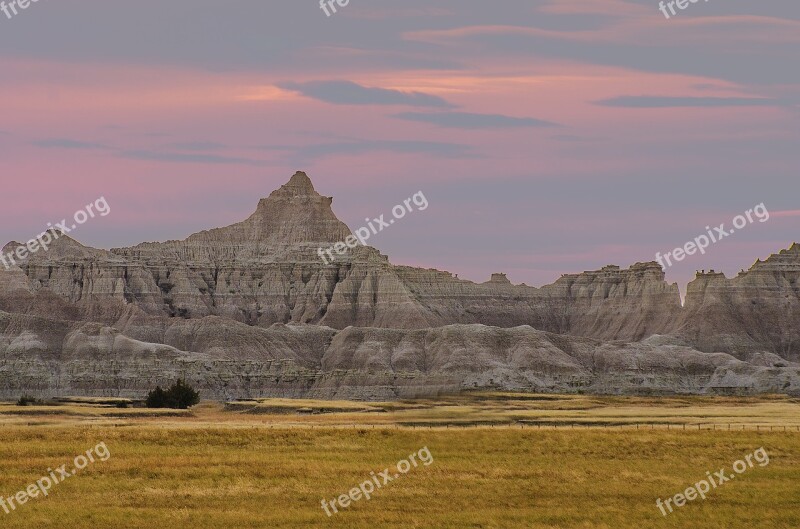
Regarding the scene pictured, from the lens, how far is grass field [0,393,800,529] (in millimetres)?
49719

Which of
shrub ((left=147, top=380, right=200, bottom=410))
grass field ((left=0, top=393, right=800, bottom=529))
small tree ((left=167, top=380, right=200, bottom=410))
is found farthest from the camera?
small tree ((left=167, top=380, right=200, bottom=410))

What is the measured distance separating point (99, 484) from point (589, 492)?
61.7 feet

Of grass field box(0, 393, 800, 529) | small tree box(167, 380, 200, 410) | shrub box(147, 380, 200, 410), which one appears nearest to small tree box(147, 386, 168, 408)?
shrub box(147, 380, 200, 410)

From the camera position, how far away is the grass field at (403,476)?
49.7 m

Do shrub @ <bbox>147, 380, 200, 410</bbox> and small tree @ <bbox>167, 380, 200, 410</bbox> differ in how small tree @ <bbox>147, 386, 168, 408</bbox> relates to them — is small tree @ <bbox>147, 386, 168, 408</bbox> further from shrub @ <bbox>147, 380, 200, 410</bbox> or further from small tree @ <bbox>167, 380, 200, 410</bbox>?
small tree @ <bbox>167, 380, 200, 410</bbox>

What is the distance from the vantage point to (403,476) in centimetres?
5906

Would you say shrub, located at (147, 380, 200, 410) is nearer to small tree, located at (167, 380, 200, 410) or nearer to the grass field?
small tree, located at (167, 380, 200, 410)

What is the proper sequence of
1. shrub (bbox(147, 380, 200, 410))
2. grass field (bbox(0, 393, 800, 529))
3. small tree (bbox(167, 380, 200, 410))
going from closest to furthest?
grass field (bbox(0, 393, 800, 529)) → shrub (bbox(147, 380, 200, 410)) → small tree (bbox(167, 380, 200, 410))

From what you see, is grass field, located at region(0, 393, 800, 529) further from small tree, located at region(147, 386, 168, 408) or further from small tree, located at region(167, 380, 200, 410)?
small tree, located at region(167, 380, 200, 410)

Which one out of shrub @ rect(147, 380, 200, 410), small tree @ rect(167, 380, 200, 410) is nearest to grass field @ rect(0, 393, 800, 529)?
shrub @ rect(147, 380, 200, 410)

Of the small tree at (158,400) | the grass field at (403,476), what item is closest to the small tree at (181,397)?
the small tree at (158,400)

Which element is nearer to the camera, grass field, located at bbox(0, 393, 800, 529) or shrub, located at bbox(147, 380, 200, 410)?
grass field, located at bbox(0, 393, 800, 529)

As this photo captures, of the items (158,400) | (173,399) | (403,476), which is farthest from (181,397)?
(403,476)

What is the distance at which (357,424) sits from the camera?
3501 inches
